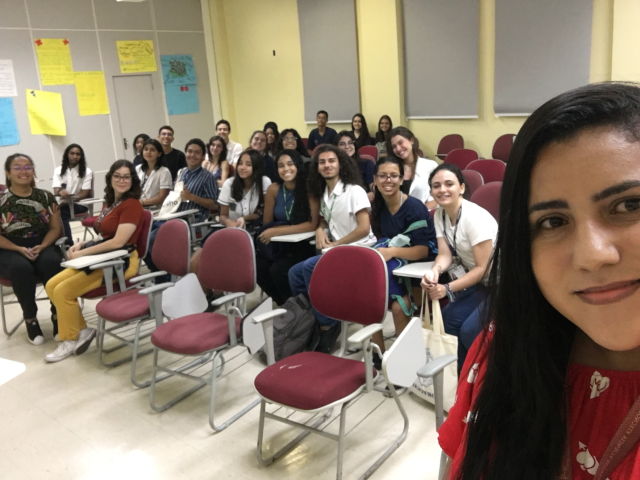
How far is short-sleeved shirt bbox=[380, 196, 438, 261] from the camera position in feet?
10.2

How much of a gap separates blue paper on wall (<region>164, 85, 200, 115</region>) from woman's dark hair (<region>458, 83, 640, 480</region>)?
943cm

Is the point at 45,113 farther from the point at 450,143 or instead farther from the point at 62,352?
the point at 450,143

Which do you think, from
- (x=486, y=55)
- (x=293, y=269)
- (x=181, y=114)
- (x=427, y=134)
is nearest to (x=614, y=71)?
(x=486, y=55)

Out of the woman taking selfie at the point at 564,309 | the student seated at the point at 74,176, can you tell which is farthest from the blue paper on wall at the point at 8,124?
the woman taking selfie at the point at 564,309

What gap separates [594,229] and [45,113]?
8748mm

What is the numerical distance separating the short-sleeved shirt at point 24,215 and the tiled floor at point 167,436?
1229 millimetres

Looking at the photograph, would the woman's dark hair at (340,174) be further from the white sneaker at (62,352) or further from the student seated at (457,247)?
the white sneaker at (62,352)

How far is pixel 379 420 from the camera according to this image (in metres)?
2.61

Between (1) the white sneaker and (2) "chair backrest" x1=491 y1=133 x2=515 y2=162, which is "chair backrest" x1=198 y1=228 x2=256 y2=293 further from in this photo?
(2) "chair backrest" x1=491 y1=133 x2=515 y2=162

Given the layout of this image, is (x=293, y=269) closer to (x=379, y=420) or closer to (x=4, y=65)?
(x=379, y=420)

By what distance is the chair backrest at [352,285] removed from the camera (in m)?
2.42

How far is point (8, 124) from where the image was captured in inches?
297

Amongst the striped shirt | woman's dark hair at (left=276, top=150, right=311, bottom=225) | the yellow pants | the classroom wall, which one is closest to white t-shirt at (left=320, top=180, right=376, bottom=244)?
woman's dark hair at (left=276, top=150, right=311, bottom=225)

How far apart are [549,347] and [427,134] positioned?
712 centimetres
